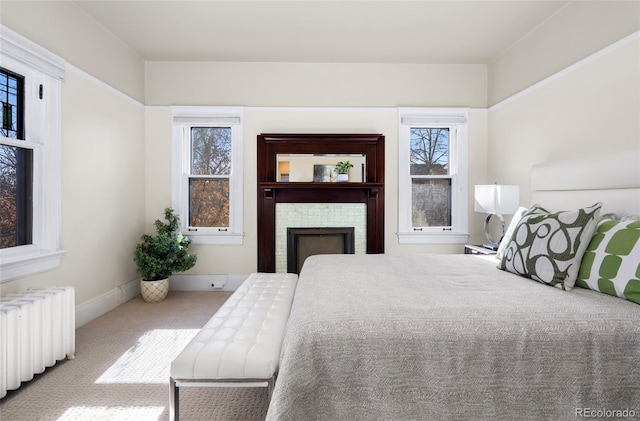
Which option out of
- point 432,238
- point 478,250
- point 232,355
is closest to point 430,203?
point 432,238

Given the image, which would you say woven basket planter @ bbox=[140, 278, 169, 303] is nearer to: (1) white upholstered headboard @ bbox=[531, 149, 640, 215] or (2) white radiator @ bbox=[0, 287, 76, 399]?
(2) white radiator @ bbox=[0, 287, 76, 399]

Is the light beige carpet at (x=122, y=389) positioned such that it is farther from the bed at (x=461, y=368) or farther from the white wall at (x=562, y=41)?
the white wall at (x=562, y=41)

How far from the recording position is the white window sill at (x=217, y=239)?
156 inches

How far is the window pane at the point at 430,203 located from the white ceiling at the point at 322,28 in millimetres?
1453

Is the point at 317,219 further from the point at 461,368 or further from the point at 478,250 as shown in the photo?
the point at 461,368

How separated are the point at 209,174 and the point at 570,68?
372 cm

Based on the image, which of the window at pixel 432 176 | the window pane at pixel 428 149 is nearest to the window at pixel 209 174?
the window at pixel 432 176

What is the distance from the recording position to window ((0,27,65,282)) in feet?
7.46

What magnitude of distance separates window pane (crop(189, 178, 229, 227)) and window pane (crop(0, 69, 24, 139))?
1777 millimetres

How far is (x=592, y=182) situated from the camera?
2.28 metres

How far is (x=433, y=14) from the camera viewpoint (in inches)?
114

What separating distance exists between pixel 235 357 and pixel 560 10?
3.64 m

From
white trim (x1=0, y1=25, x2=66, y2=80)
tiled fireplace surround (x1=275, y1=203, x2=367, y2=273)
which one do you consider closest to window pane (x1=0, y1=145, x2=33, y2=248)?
white trim (x1=0, y1=25, x2=66, y2=80)

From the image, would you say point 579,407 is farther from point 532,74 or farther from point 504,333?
point 532,74
